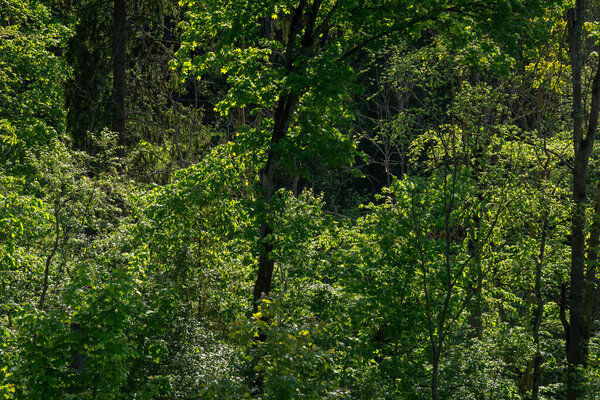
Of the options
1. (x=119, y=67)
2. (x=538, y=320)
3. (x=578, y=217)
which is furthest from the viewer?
(x=119, y=67)

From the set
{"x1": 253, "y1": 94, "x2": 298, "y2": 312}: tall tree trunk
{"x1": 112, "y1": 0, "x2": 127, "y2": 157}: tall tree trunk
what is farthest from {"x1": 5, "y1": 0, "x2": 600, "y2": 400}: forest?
{"x1": 112, "y1": 0, "x2": 127, "y2": 157}: tall tree trunk

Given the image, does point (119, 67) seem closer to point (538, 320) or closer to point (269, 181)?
point (269, 181)

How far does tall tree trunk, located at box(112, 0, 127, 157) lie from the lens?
1678 cm

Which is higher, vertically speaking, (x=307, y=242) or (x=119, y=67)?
(x=119, y=67)

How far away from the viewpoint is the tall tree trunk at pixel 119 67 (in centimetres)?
1678

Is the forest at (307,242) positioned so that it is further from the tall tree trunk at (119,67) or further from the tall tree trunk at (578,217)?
the tall tree trunk at (119,67)

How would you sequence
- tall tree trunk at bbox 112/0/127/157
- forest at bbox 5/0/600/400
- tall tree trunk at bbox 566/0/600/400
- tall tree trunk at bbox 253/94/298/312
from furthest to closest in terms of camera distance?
tall tree trunk at bbox 112/0/127/157 < tall tree trunk at bbox 566/0/600/400 < tall tree trunk at bbox 253/94/298/312 < forest at bbox 5/0/600/400

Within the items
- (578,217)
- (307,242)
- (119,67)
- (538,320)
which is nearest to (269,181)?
(307,242)

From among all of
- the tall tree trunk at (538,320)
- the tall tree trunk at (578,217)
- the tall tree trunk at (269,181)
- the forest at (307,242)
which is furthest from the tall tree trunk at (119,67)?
the tall tree trunk at (578,217)

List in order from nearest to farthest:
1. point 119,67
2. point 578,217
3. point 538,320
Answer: point 538,320, point 578,217, point 119,67

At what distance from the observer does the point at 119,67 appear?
1717 cm

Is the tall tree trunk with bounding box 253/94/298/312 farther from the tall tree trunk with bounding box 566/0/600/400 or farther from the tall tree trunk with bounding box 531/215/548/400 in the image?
the tall tree trunk with bounding box 566/0/600/400

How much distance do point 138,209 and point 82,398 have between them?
4391 mm

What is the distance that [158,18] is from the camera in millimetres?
18375
